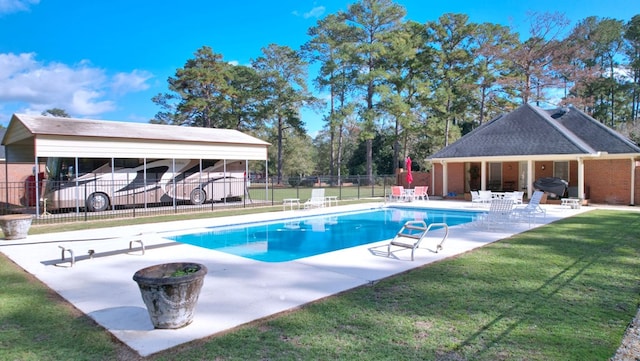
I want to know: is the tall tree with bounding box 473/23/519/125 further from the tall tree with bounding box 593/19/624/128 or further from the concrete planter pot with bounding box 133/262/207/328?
the concrete planter pot with bounding box 133/262/207/328

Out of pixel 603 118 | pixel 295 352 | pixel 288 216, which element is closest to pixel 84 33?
pixel 288 216

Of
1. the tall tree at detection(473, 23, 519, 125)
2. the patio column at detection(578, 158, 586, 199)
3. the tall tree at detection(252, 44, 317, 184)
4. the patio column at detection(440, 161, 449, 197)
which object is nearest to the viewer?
the patio column at detection(578, 158, 586, 199)

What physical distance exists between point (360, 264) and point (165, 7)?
19222 mm

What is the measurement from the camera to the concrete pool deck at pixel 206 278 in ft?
13.9

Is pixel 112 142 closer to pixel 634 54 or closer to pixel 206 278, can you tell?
pixel 206 278

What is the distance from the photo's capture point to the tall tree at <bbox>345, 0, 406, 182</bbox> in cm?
3634

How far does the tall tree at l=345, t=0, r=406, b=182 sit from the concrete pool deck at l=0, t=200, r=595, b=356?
27.8 meters

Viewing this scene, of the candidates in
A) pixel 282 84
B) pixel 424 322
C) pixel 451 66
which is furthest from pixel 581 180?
pixel 282 84

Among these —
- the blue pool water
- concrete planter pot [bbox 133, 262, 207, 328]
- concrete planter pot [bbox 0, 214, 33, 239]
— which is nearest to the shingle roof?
the blue pool water

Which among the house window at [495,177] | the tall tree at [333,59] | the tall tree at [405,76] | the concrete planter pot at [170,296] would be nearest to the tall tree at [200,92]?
the tall tree at [333,59]

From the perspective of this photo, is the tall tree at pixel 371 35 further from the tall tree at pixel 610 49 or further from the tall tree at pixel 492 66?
the tall tree at pixel 610 49

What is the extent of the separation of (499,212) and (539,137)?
11129 millimetres

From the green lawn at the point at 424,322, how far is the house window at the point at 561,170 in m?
16.0

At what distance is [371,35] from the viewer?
1524 inches
